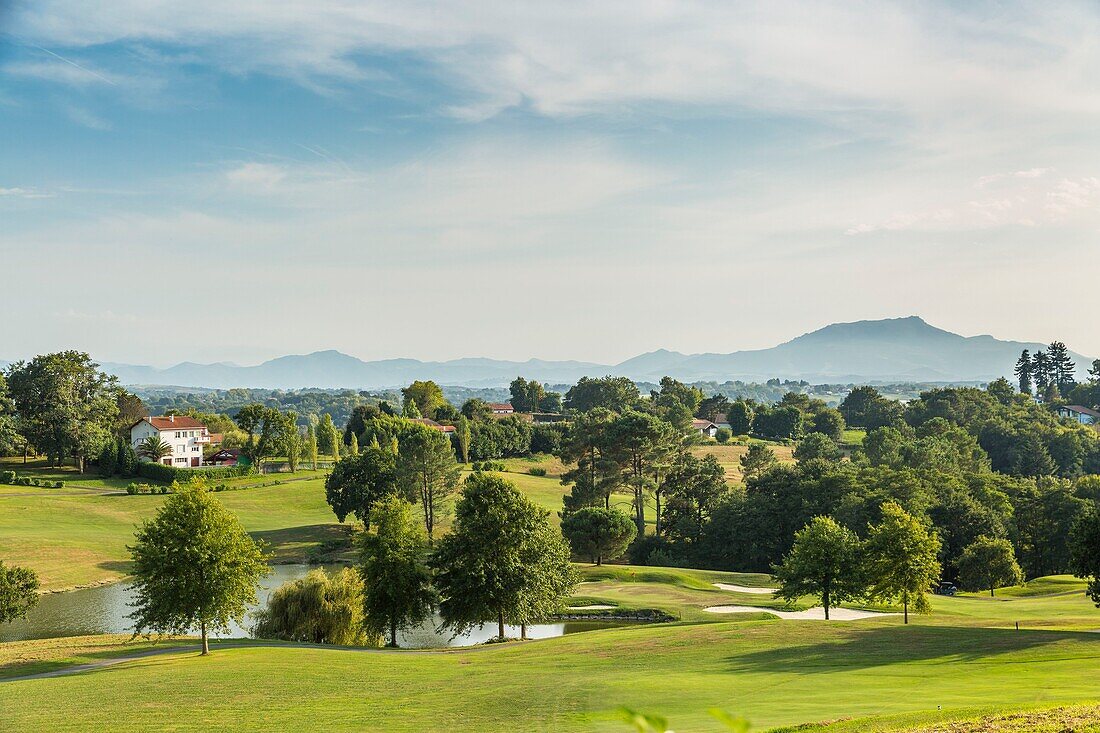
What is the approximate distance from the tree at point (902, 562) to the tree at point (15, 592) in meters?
47.5

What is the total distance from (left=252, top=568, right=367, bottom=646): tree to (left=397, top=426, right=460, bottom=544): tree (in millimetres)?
39546

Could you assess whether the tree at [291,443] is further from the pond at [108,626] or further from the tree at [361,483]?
the pond at [108,626]

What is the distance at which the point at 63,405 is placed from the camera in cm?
10981

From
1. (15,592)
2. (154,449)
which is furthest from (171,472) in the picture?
(15,592)

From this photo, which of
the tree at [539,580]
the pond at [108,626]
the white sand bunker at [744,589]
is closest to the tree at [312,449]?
the pond at [108,626]

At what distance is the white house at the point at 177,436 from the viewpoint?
121 metres

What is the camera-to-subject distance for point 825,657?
29.0m

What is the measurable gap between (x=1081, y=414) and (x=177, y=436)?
577 feet

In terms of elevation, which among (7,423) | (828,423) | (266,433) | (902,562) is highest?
(7,423)

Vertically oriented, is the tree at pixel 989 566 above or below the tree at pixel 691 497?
below

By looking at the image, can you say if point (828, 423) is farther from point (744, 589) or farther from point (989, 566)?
point (744, 589)

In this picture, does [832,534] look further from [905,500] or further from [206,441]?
[206,441]

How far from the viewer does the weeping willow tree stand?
142 ft

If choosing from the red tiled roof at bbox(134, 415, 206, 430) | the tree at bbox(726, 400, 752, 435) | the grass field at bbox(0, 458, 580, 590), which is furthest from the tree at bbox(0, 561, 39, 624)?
the tree at bbox(726, 400, 752, 435)
